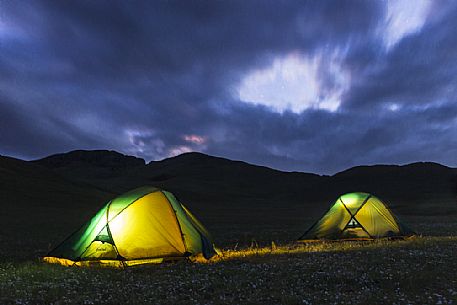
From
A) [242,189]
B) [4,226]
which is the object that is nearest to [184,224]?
[4,226]

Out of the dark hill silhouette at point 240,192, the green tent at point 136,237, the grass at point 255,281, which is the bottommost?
the grass at point 255,281

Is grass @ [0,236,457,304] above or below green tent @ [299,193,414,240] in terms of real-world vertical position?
below

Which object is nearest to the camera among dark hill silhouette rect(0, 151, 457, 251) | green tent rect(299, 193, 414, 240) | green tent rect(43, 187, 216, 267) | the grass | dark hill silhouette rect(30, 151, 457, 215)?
the grass

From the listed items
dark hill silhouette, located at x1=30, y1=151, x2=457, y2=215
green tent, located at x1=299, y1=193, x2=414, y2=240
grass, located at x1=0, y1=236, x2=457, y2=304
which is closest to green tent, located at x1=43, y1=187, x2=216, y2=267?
grass, located at x1=0, y1=236, x2=457, y2=304

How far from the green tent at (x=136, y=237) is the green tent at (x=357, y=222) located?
9.03 m

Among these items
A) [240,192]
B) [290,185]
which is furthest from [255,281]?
[290,185]

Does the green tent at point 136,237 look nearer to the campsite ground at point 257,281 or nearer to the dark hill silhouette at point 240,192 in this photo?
the campsite ground at point 257,281

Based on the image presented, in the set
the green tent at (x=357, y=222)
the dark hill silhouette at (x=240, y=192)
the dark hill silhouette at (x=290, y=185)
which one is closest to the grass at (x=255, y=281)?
→ the green tent at (x=357, y=222)

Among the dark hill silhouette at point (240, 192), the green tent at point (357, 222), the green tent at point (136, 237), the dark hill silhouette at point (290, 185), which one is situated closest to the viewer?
the green tent at point (136, 237)

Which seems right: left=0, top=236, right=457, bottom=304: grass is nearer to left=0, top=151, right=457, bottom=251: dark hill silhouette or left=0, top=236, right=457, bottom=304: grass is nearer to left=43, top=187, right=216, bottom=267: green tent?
left=43, top=187, right=216, bottom=267: green tent

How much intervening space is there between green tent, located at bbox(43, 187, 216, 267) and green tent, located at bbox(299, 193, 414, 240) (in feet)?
29.6

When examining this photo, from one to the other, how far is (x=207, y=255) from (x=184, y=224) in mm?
1576

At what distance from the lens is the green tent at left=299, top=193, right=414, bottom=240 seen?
2261 centimetres

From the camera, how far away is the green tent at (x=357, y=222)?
74.2ft
